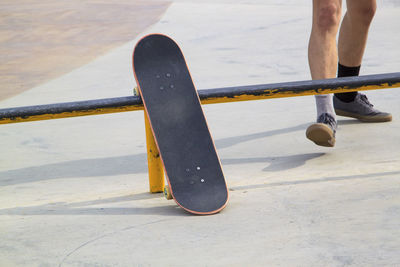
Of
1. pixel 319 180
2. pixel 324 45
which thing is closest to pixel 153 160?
pixel 319 180

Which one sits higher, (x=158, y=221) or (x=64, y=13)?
(x=158, y=221)

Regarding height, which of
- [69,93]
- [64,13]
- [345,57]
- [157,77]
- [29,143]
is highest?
[157,77]

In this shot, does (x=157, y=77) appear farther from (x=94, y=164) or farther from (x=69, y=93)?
(x=69, y=93)

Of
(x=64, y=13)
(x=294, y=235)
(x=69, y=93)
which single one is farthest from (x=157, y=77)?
(x=64, y=13)

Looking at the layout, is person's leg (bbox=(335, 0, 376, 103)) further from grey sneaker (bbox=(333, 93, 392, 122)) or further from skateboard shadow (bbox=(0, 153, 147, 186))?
skateboard shadow (bbox=(0, 153, 147, 186))

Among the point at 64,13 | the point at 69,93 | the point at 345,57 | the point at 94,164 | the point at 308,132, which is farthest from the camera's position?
the point at 64,13

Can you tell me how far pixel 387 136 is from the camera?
317cm

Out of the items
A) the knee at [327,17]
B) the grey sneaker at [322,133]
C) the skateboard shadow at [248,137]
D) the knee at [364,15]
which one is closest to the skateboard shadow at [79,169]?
the skateboard shadow at [248,137]

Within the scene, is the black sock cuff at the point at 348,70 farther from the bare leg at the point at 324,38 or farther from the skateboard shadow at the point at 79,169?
the skateboard shadow at the point at 79,169

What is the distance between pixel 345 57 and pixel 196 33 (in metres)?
4.23

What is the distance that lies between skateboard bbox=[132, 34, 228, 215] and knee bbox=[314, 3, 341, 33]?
80cm

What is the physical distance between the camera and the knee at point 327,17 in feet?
9.55

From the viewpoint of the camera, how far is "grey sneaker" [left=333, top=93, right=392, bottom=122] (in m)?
3.47

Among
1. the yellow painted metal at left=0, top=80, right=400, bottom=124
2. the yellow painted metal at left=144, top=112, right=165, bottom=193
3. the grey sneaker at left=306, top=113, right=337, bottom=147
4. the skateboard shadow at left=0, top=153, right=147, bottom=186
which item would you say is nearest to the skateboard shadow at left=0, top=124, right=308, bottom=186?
the skateboard shadow at left=0, top=153, right=147, bottom=186
